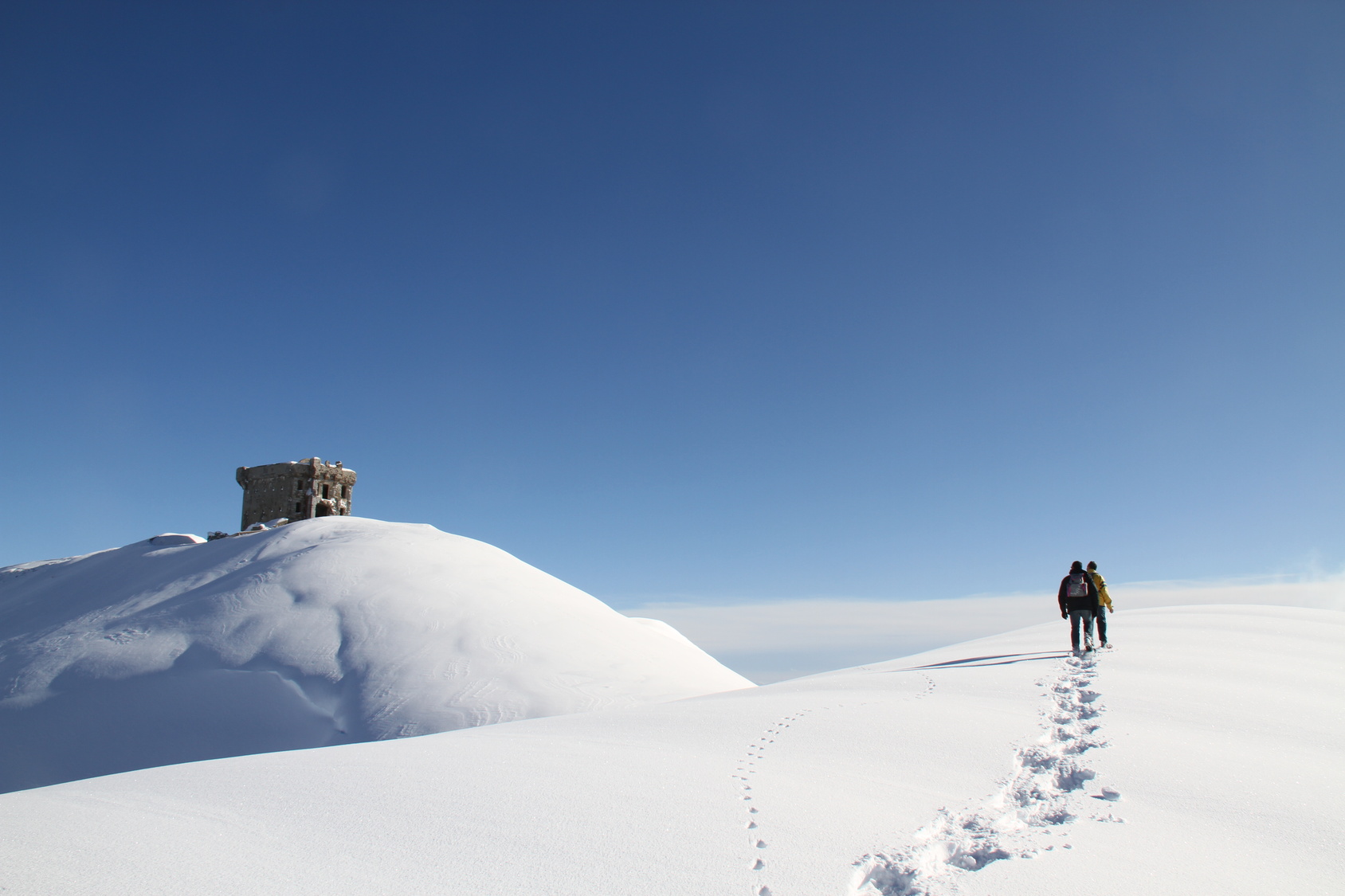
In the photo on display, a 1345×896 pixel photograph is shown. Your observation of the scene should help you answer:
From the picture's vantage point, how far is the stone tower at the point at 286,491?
32.1 meters

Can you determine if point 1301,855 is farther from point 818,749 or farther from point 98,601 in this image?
point 98,601

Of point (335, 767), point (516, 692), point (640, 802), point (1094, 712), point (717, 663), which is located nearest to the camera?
point (640, 802)

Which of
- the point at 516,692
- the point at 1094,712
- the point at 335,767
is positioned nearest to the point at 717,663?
the point at 516,692

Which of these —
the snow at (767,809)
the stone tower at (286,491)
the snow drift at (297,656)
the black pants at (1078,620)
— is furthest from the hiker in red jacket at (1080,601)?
the stone tower at (286,491)

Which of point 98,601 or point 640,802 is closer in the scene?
point 640,802

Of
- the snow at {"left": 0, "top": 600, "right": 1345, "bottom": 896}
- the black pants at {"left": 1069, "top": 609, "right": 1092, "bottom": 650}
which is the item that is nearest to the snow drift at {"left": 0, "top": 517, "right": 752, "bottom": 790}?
the snow at {"left": 0, "top": 600, "right": 1345, "bottom": 896}

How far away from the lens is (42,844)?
158 inches

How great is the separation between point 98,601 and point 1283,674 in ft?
89.5

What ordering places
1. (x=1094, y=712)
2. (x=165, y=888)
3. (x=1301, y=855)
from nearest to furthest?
(x=165, y=888) → (x=1301, y=855) → (x=1094, y=712)

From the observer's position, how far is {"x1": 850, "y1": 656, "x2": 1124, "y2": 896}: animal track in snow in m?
3.55

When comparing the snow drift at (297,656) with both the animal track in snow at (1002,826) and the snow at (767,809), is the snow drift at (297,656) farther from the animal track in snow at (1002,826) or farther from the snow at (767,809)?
the animal track in snow at (1002,826)

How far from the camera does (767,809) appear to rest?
4.41m

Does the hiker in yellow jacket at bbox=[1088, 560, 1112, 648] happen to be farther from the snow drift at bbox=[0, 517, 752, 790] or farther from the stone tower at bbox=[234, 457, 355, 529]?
the stone tower at bbox=[234, 457, 355, 529]

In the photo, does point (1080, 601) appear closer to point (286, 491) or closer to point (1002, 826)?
point (1002, 826)
